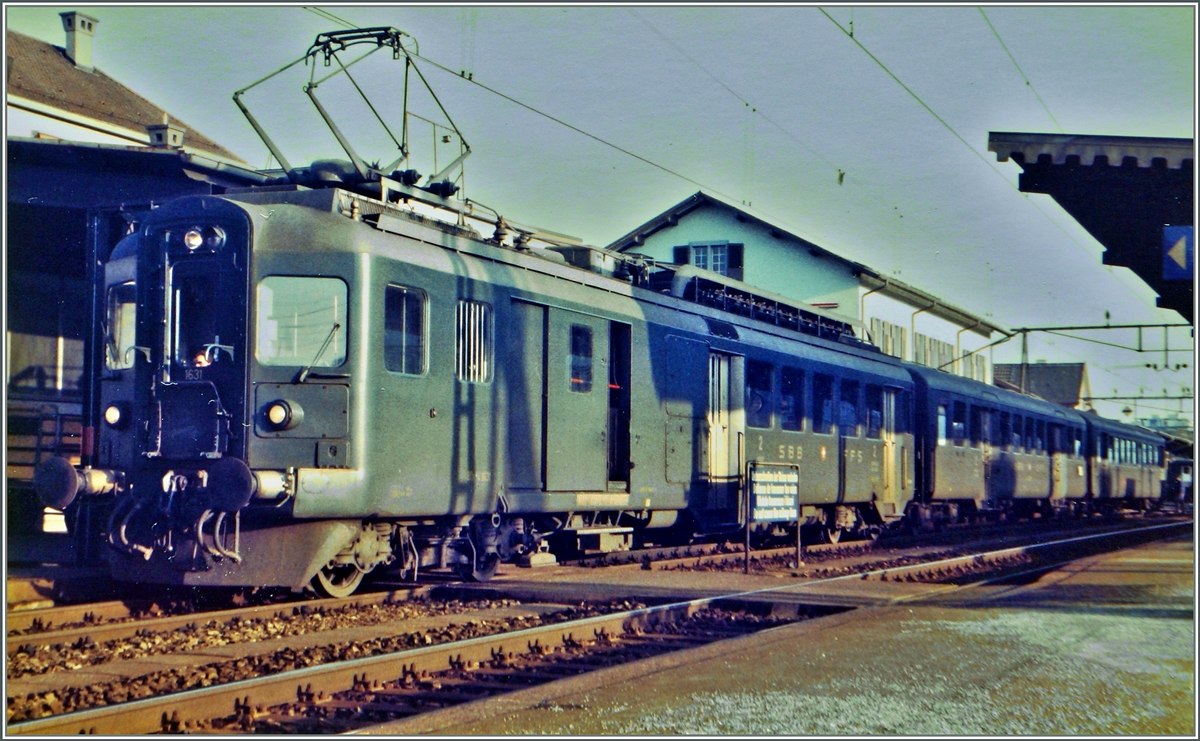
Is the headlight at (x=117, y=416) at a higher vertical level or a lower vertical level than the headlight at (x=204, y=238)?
lower

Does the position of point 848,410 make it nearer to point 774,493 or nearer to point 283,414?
point 774,493

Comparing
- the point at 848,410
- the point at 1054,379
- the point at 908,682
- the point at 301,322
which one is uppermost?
the point at 1054,379

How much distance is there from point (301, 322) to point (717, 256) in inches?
1156

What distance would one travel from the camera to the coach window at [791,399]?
1644 centimetres

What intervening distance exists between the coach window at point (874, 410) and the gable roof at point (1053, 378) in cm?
5384

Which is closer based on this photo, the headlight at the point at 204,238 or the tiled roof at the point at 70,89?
the headlight at the point at 204,238

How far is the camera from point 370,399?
9312 mm

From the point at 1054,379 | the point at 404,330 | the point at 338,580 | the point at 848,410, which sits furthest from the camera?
the point at 1054,379

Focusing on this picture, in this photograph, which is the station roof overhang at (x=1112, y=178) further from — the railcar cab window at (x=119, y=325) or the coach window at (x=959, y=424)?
the coach window at (x=959, y=424)

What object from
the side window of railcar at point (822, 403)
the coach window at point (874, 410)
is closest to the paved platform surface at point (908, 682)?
the side window of railcar at point (822, 403)

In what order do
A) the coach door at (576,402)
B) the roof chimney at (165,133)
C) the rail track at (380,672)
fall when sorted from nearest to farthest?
the rail track at (380,672) → the coach door at (576,402) → the roof chimney at (165,133)

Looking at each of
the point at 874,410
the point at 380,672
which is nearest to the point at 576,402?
the point at 380,672

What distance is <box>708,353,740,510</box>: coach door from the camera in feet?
48.0

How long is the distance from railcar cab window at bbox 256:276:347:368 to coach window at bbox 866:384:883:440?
39.9 ft
